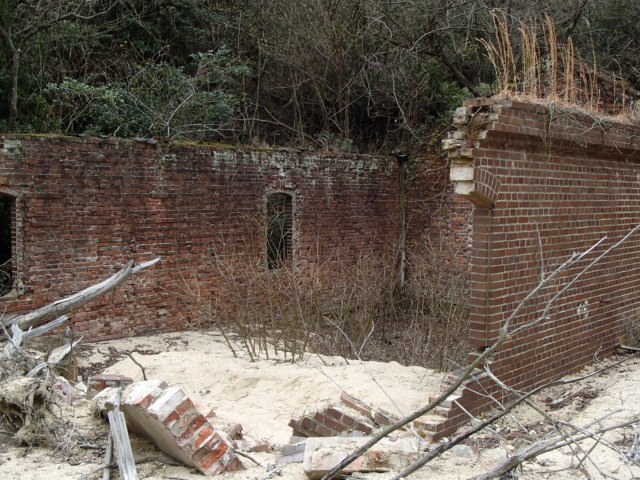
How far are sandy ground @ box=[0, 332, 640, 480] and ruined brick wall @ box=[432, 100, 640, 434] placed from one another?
1.38 feet

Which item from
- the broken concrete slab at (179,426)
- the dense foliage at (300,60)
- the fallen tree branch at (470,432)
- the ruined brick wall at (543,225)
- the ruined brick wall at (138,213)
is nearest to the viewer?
the fallen tree branch at (470,432)

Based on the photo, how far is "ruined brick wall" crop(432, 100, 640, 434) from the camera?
549cm

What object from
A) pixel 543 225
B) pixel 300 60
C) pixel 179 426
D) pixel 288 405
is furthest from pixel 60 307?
pixel 300 60

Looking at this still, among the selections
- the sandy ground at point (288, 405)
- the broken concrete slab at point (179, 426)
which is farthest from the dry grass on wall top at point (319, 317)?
the broken concrete slab at point (179, 426)

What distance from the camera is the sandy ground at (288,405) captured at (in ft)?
14.6

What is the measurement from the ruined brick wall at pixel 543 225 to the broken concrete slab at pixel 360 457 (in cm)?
76

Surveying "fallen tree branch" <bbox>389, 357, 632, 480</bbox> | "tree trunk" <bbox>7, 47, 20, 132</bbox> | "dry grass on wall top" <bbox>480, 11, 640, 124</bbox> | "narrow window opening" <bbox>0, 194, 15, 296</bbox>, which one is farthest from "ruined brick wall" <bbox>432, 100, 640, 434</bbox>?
"tree trunk" <bbox>7, 47, 20, 132</bbox>

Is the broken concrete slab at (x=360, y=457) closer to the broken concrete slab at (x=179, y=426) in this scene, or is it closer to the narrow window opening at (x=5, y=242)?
the broken concrete slab at (x=179, y=426)

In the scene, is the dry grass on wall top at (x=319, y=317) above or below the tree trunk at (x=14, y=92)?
below

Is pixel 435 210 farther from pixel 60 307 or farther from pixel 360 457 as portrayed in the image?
pixel 360 457

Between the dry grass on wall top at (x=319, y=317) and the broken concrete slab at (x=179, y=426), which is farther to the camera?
the dry grass on wall top at (x=319, y=317)

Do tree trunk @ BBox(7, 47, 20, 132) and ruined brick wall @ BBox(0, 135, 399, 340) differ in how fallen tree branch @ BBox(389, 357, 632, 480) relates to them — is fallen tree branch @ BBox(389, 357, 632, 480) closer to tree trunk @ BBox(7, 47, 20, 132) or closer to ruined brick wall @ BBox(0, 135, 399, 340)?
ruined brick wall @ BBox(0, 135, 399, 340)

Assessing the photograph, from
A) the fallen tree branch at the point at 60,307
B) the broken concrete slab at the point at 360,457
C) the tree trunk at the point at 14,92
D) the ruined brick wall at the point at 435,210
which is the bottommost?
the broken concrete slab at the point at 360,457

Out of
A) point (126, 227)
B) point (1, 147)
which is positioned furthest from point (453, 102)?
point (1, 147)
